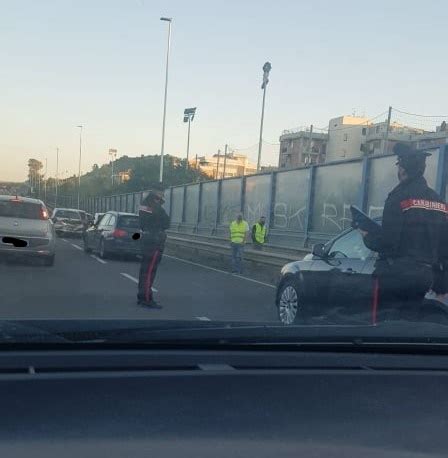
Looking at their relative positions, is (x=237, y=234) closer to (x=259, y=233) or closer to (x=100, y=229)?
(x=259, y=233)

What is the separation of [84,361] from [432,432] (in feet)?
4.06

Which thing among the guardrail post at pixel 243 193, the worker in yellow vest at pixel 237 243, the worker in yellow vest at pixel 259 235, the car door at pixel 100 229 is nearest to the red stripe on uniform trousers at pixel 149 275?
the worker in yellow vest at pixel 237 243

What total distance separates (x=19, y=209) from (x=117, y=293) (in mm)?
5835

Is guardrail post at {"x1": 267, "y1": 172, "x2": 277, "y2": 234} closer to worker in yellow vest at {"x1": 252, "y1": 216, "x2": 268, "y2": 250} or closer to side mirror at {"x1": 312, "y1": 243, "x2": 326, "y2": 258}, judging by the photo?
worker in yellow vest at {"x1": 252, "y1": 216, "x2": 268, "y2": 250}

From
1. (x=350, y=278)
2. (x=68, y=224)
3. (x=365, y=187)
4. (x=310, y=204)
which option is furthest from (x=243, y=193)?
(x=350, y=278)

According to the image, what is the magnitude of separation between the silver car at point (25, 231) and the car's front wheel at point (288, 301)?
838 centimetres

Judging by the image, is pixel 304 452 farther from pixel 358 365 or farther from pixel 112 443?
pixel 358 365

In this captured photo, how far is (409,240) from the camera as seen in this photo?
5.30m

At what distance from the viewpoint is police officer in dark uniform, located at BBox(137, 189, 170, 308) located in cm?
965

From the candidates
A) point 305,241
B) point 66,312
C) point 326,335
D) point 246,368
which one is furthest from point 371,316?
point 305,241

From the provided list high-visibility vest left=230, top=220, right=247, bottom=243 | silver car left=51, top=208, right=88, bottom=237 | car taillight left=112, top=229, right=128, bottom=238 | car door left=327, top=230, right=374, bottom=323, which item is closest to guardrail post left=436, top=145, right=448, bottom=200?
high-visibility vest left=230, top=220, right=247, bottom=243

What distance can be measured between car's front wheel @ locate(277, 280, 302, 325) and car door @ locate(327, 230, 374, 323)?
719mm

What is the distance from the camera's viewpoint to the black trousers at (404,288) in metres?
5.28

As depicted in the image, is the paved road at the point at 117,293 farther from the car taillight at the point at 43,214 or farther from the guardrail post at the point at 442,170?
the guardrail post at the point at 442,170
